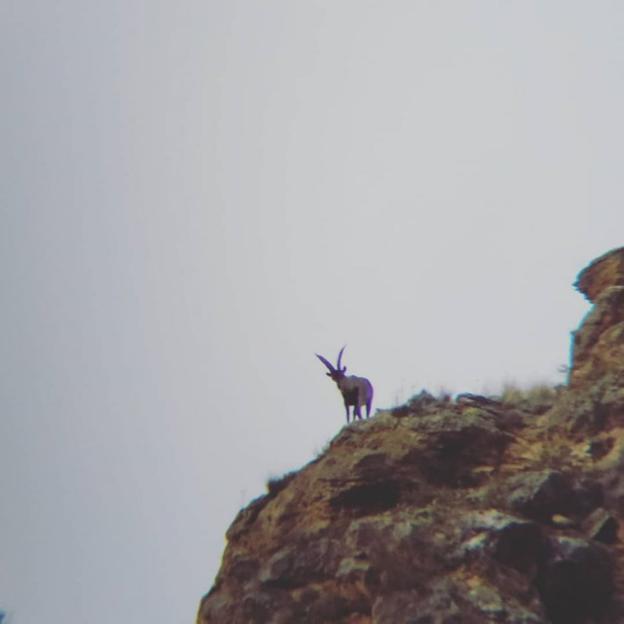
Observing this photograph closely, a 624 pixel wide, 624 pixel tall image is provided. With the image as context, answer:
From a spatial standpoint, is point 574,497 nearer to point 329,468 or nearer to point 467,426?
point 467,426

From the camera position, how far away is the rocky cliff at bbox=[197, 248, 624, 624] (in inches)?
303

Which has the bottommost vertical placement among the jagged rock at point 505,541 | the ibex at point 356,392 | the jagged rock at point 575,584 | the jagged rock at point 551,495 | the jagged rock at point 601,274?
the jagged rock at point 575,584

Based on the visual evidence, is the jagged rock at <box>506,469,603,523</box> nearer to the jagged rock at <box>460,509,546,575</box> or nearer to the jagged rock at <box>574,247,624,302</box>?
the jagged rock at <box>460,509,546,575</box>

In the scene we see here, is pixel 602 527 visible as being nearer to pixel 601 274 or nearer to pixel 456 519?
pixel 456 519

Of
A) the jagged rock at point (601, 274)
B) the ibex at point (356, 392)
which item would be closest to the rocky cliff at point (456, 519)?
the jagged rock at point (601, 274)

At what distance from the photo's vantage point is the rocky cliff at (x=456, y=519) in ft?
25.2

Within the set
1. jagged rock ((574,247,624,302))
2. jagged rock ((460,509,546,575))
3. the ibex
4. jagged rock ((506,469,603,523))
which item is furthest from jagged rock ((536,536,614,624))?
the ibex

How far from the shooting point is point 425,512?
8.77 m

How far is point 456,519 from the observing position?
845cm

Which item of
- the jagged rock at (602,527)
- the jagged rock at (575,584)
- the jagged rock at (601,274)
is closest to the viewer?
the jagged rock at (575,584)

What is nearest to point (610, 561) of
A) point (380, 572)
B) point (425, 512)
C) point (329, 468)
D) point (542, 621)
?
point (542, 621)

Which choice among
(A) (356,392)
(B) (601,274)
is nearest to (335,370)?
(A) (356,392)

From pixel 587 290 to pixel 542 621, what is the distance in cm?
856

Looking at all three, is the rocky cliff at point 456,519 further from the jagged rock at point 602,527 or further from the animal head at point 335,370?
the animal head at point 335,370
